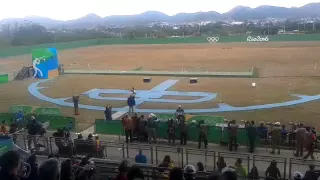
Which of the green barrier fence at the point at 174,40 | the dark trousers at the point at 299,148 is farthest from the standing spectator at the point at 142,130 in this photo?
the green barrier fence at the point at 174,40

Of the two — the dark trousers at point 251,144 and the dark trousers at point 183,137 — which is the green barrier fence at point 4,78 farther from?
the dark trousers at point 251,144

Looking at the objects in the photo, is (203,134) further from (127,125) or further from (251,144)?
(127,125)

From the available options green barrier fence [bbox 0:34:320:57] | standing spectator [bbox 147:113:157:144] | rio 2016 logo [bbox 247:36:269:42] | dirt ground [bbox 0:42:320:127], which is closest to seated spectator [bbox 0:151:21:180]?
standing spectator [bbox 147:113:157:144]

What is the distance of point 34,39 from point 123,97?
96.3 m

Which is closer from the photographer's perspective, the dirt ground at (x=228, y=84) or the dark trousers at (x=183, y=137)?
the dark trousers at (x=183, y=137)

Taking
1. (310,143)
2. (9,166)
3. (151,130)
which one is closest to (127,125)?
(151,130)

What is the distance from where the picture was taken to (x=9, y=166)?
4.17m

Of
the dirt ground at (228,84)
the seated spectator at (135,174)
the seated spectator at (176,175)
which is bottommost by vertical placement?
the dirt ground at (228,84)

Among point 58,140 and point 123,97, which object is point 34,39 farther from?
point 58,140

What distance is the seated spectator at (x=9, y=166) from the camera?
13.6 ft

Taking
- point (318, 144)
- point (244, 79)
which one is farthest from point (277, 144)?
A: point (244, 79)

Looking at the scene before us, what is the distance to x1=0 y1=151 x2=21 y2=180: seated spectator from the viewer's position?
164 inches

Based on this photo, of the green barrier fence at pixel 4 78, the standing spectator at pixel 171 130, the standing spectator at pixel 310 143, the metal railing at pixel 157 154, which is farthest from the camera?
the green barrier fence at pixel 4 78

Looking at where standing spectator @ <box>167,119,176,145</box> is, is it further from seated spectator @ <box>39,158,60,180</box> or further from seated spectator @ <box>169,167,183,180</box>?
seated spectator @ <box>39,158,60,180</box>
